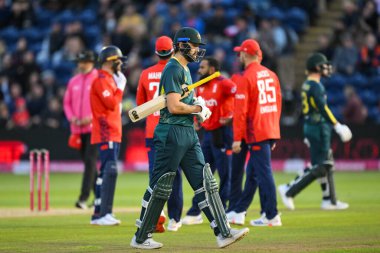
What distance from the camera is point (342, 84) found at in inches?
1140

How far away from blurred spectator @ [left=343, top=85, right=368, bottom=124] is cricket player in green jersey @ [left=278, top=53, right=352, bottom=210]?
10.1 meters

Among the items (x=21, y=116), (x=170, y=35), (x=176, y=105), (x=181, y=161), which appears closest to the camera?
(x=176, y=105)

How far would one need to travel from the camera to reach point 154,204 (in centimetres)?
1195

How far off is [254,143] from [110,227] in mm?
2468

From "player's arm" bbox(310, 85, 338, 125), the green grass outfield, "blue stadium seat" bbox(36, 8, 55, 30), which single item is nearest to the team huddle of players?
the green grass outfield

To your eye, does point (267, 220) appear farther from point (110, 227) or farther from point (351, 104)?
point (351, 104)

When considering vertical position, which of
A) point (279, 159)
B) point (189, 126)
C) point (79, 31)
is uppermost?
point (79, 31)

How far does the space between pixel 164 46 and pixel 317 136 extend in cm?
454

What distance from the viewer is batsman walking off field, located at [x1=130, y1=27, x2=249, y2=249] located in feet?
38.9

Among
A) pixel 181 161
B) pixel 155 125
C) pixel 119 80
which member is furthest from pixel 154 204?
pixel 119 80

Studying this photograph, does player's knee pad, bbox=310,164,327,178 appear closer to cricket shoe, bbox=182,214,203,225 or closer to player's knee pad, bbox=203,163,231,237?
cricket shoe, bbox=182,214,203,225

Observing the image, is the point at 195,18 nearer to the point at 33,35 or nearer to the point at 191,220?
the point at 33,35

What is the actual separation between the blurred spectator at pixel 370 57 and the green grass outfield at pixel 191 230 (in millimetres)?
8544

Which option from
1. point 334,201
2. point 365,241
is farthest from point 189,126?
point 334,201
